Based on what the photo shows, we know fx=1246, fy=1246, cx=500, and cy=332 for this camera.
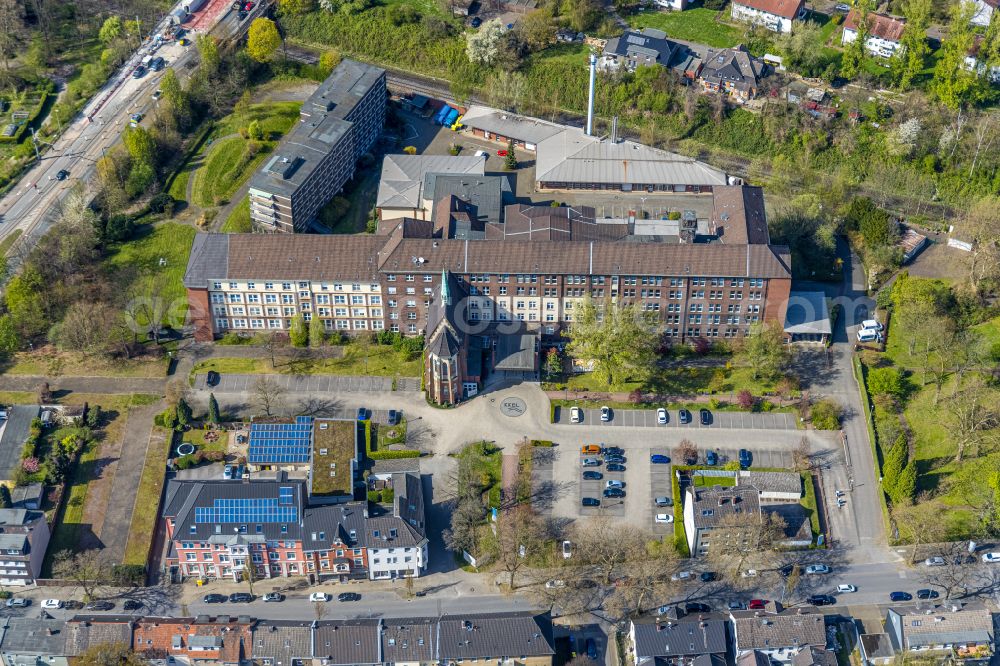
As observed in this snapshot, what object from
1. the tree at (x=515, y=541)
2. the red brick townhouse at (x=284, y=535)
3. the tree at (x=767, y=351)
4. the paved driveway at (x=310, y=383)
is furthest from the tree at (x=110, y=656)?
the tree at (x=767, y=351)

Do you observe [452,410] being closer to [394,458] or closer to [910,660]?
[394,458]

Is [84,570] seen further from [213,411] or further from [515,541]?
[515,541]

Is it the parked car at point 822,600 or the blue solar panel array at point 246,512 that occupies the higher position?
the blue solar panel array at point 246,512

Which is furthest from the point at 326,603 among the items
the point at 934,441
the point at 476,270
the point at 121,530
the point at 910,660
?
the point at 934,441

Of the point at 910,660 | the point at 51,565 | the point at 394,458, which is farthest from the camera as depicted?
the point at 394,458

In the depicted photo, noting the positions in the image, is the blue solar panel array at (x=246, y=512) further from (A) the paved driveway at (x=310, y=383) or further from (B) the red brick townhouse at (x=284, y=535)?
(A) the paved driveway at (x=310, y=383)
